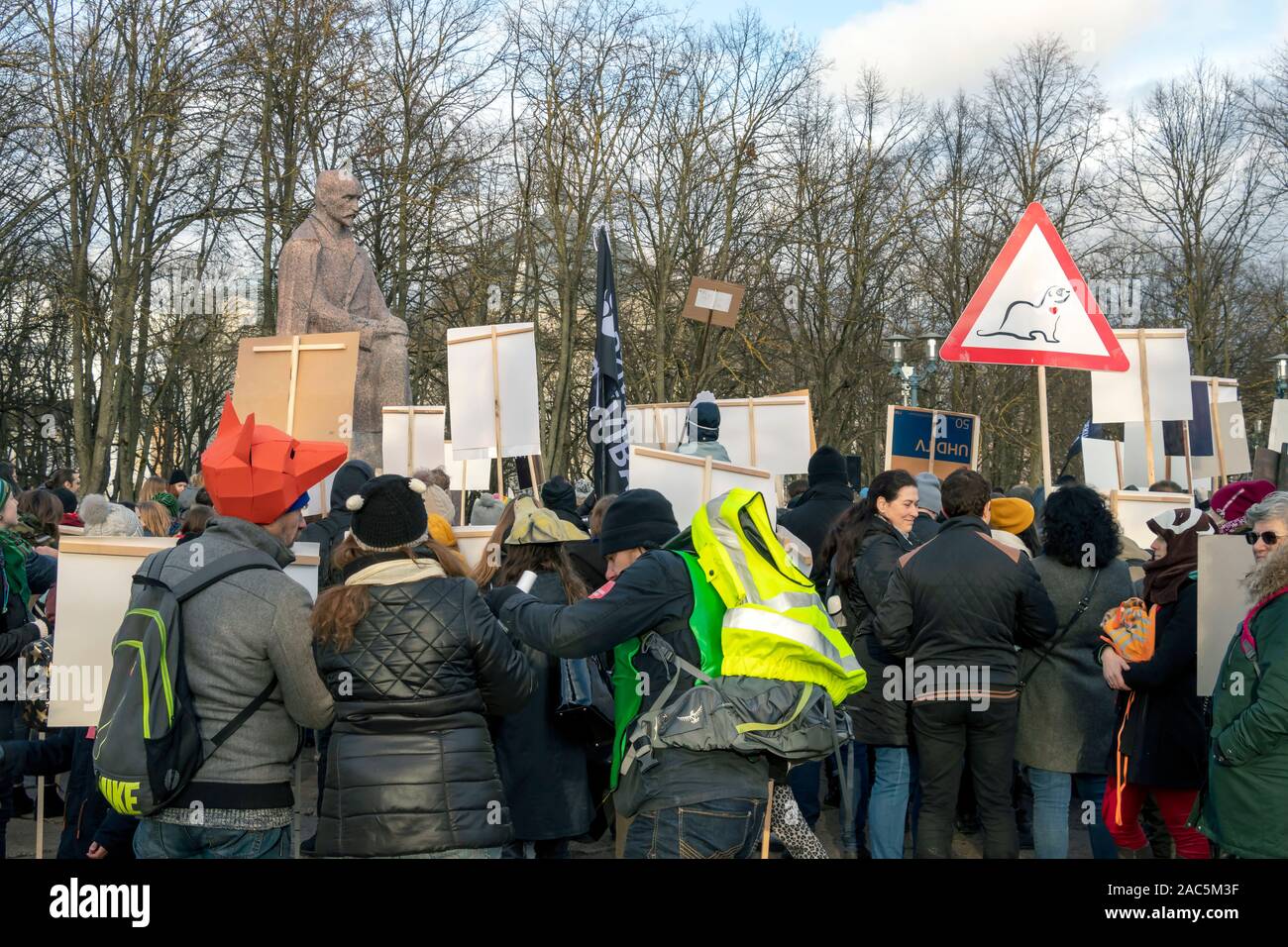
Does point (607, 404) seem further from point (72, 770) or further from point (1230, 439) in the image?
point (1230, 439)

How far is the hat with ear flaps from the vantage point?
412 cm

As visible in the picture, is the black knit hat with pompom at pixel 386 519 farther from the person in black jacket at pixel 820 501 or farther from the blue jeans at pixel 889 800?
the person in black jacket at pixel 820 501

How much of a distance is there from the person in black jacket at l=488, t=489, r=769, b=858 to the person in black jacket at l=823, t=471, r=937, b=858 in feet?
7.90

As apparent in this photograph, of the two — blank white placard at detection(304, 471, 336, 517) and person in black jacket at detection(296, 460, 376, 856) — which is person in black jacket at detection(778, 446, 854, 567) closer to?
person in black jacket at detection(296, 460, 376, 856)

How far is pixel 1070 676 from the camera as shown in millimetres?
5992

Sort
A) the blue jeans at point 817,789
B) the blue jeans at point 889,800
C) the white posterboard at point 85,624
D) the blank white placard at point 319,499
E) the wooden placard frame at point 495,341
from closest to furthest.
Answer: the white posterboard at point 85,624, the blue jeans at point 889,800, the blue jeans at point 817,789, the blank white placard at point 319,499, the wooden placard frame at point 495,341

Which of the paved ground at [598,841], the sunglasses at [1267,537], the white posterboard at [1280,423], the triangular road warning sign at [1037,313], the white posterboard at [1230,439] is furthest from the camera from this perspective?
the white posterboard at [1280,423]

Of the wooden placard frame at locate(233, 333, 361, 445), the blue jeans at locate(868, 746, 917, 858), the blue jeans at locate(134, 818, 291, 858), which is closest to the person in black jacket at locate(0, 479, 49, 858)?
the blue jeans at locate(134, 818, 291, 858)

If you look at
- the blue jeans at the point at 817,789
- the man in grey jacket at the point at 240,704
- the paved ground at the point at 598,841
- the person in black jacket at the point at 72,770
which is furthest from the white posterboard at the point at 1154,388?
the man in grey jacket at the point at 240,704

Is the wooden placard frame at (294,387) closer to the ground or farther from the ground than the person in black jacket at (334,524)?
farther from the ground

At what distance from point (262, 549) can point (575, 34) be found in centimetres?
2577

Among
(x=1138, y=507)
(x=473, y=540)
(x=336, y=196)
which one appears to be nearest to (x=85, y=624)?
(x=473, y=540)

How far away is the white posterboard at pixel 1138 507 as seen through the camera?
29.2 ft

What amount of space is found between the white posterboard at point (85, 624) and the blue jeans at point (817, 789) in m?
2.91
